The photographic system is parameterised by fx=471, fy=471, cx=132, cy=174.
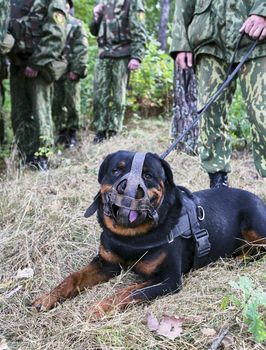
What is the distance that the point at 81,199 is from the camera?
4.41 m

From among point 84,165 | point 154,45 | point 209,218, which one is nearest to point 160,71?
point 154,45

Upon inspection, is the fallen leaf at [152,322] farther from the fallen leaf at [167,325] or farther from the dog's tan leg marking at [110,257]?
the dog's tan leg marking at [110,257]

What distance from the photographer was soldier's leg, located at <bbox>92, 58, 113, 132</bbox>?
7.76 metres

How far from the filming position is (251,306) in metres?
2.18

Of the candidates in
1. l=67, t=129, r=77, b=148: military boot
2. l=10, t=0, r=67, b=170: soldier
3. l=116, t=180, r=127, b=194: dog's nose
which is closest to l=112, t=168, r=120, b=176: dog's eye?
l=116, t=180, r=127, b=194: dog's nose

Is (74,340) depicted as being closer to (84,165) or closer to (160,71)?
(84,165)

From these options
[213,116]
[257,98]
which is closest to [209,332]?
[257,98]

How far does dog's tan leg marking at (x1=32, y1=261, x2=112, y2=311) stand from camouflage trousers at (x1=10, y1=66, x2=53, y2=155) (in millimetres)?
3157

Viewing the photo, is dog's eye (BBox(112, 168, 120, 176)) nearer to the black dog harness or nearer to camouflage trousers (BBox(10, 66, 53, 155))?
the black dog harness

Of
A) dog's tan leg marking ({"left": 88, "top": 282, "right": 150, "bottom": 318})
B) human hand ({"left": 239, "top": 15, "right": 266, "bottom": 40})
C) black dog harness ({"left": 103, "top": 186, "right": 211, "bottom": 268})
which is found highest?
human hand ({"left": 239, "top": 15, "right": 266, "bottom": 40})

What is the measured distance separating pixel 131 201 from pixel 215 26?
5.96 ft

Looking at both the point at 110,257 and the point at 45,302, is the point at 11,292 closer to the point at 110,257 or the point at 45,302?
the point at 45,302

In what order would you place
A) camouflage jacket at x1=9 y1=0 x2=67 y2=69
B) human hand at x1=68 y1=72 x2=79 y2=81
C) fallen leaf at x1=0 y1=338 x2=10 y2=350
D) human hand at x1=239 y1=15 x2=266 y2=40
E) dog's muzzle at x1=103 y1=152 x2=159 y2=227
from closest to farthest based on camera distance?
1. fallen leaf at x1=0 y1=338 x2=10 y2=350
2. dog's muzzle at x1=103 y1=152 x2=159 y2=227
3. human hand at x1=239 y1=15 x2=266 y2=40
4. camouflage jacket at x1=9 y1=0 x2=67 y2=69
5. human hand at x1=68 y1=72 x2=79 y2=81

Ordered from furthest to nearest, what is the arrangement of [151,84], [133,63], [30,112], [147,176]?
[151,84]
[133,63]
[30,112]
[147,176]
